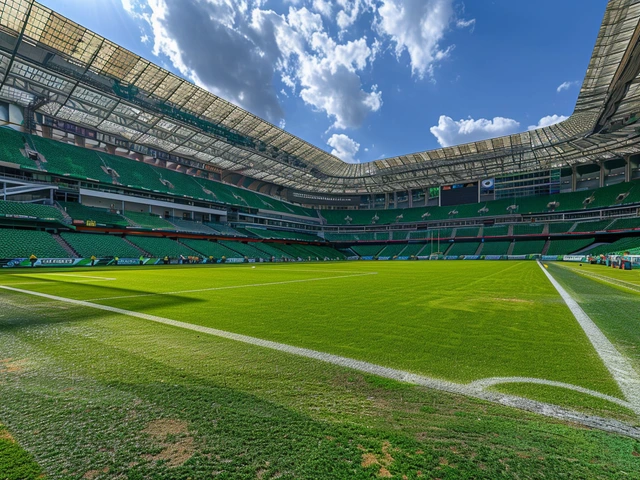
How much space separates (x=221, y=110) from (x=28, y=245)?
24722 mm

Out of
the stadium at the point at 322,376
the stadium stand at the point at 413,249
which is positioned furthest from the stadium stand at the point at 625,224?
the stadium stand at the point at 413,249

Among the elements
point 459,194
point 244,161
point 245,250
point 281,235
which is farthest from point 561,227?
point 244,161

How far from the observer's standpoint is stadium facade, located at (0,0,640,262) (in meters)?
26.1

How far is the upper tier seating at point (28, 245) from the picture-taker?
25.7 m

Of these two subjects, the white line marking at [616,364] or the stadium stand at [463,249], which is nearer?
the white line marking at [616,364]

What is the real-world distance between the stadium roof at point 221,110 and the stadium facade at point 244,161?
0.14 metres

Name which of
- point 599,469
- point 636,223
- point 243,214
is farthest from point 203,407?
point 636,223

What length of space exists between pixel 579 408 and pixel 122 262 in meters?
36.8

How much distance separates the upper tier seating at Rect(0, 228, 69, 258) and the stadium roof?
1499 centimetres

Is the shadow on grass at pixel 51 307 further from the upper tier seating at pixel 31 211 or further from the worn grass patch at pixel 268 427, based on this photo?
the upper tier seating at pixel 31 211

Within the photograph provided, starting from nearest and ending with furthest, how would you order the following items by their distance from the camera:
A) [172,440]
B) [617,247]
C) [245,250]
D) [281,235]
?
[172,440]
[617,247]
[245,250]
[281,235]

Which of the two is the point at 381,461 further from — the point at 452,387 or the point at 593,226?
the point at 593,226

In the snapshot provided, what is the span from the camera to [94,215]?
117ft

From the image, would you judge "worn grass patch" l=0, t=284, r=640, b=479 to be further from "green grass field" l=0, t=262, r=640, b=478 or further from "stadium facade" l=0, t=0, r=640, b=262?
"stadium facade" l=0, t=0, r=640, b=262
